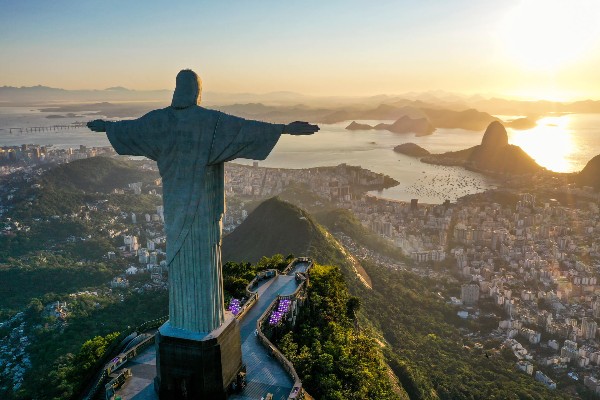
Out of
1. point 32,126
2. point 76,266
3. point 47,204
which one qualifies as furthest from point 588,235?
point 32,126

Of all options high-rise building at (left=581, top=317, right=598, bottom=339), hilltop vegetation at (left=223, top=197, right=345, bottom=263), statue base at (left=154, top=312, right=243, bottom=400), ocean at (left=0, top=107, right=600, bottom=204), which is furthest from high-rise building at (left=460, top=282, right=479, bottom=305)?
ocean at (left=0, top=107, right=600, bottom=204)

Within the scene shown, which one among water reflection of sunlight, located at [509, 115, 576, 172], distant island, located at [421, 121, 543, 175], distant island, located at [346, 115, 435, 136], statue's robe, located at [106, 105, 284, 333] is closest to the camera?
statue's robe, located at [106, 105, 284, 333]

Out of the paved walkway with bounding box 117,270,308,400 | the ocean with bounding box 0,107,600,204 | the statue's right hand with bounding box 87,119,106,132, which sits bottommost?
the ocean with bounding box 0,107,600,204

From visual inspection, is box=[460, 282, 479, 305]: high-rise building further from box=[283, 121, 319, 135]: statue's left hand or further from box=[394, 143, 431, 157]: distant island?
box=[394, 143, 431, 157]: distant island

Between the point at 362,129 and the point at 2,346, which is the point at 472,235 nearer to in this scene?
the point at 2,346

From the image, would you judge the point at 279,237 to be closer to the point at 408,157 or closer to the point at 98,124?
the point at 98,124

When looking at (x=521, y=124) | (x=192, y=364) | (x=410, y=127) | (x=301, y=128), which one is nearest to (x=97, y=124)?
(x=301, y=128)

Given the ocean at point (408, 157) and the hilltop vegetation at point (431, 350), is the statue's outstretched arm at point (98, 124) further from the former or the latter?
the ocean at point (408, 157)
